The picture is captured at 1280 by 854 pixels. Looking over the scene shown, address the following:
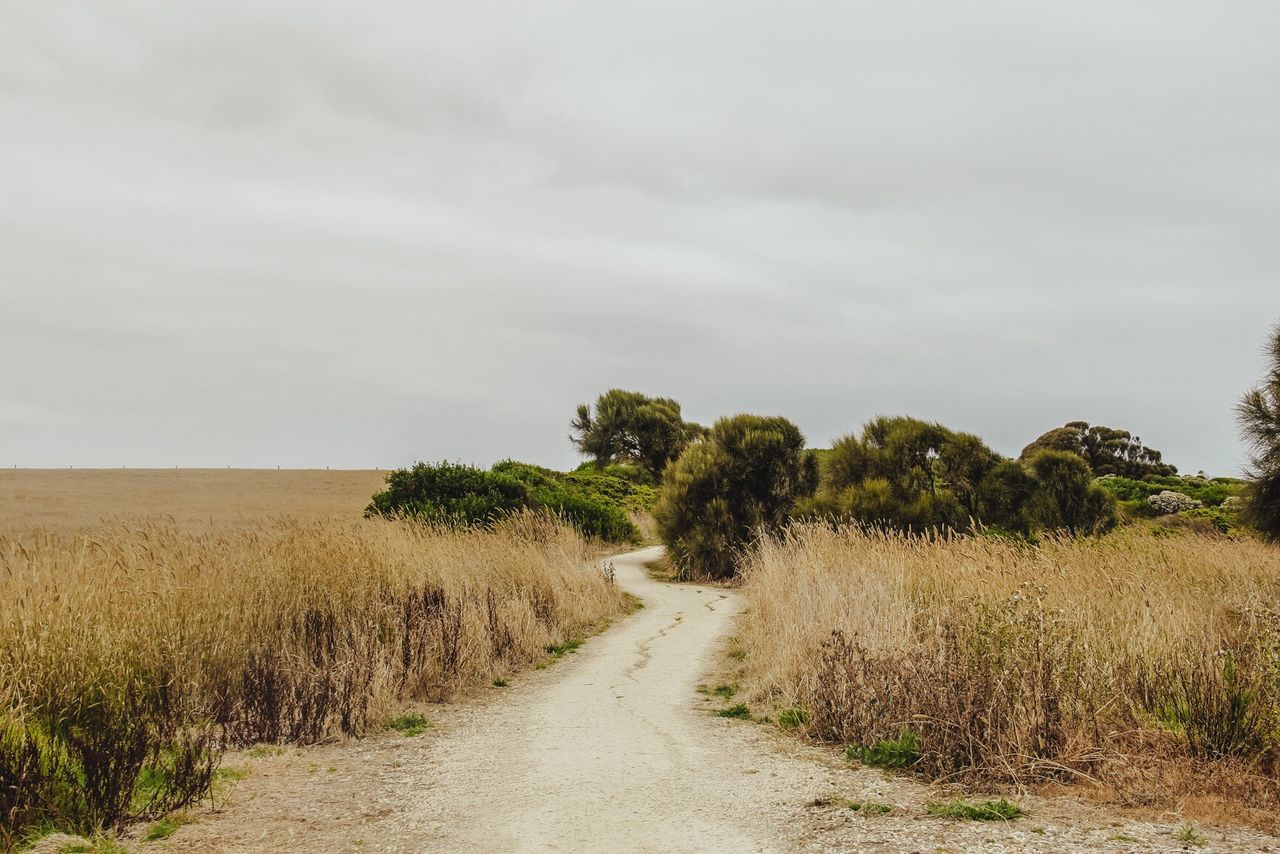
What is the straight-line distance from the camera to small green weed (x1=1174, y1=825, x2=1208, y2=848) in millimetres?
4801

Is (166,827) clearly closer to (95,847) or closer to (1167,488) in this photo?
(95,847)

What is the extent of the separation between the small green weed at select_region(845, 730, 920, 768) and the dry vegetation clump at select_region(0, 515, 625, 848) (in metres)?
4.39

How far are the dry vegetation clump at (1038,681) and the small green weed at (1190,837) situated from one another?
57cm

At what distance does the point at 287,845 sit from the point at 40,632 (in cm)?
299

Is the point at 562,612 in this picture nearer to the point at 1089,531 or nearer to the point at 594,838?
the point at 594,838

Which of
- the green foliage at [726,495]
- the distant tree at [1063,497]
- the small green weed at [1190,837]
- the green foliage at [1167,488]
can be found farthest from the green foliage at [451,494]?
the green foliage at [1167,488]

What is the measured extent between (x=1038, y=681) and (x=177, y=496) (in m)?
39.8

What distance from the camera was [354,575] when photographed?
34.1 feet

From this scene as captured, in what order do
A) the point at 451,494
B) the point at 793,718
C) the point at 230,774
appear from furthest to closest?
the point at 451,494, the point at 793,718, the point at 230,774

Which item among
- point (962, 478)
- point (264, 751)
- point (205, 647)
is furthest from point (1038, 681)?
point (962, 478)

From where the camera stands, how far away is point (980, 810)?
211 inches

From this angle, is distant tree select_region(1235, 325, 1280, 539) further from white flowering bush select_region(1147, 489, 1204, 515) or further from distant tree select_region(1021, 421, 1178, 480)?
distant tree select_region(1021, 421, 1178, 480)

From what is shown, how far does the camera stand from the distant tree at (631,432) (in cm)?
4741

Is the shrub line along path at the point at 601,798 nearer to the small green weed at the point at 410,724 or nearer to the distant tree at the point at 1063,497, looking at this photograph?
the small green weed at the point at 410,724
